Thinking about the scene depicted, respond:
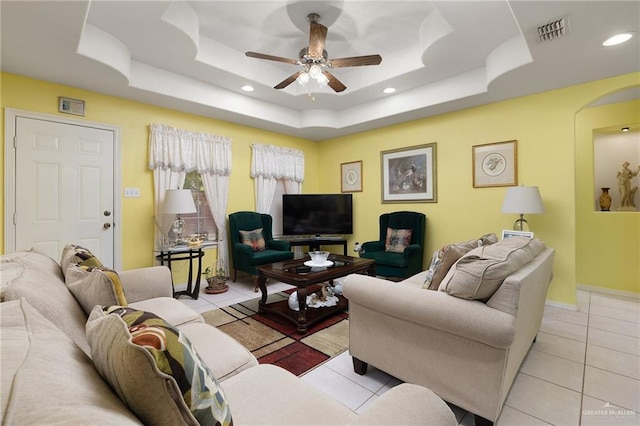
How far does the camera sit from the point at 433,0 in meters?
2.29

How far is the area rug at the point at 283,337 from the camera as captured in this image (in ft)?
7.24

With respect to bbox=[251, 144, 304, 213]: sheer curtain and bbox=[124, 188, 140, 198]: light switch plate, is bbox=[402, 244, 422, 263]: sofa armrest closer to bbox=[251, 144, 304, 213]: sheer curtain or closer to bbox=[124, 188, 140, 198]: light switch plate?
bbox=[251, 144, 304, 213]: sheer curtain

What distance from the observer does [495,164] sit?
3.74 metres

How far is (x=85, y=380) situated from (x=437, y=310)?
A: 1454 millimetres

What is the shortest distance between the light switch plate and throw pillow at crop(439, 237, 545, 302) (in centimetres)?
369

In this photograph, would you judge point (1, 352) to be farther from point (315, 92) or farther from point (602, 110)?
point (602, 110)

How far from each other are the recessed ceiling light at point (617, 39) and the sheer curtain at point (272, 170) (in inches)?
162

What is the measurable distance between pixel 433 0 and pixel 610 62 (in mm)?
1886

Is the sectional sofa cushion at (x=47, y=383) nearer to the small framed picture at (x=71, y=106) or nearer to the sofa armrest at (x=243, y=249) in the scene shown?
the sofa armrest at (x=243, y=249)

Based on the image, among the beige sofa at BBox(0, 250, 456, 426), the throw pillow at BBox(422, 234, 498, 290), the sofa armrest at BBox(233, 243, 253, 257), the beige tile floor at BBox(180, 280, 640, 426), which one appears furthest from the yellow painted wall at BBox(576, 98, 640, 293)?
the sofa armrest at BBox(233, 243, 253, 257)


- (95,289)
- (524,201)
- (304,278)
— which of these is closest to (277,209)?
(304,278)

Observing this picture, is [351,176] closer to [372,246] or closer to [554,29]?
[372,246]

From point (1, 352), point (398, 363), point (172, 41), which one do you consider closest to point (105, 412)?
point (1, 352)

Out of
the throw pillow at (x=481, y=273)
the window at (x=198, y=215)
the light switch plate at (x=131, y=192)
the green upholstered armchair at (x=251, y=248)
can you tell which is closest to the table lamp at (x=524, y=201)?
the throw pillow at (x=481, y=273)
